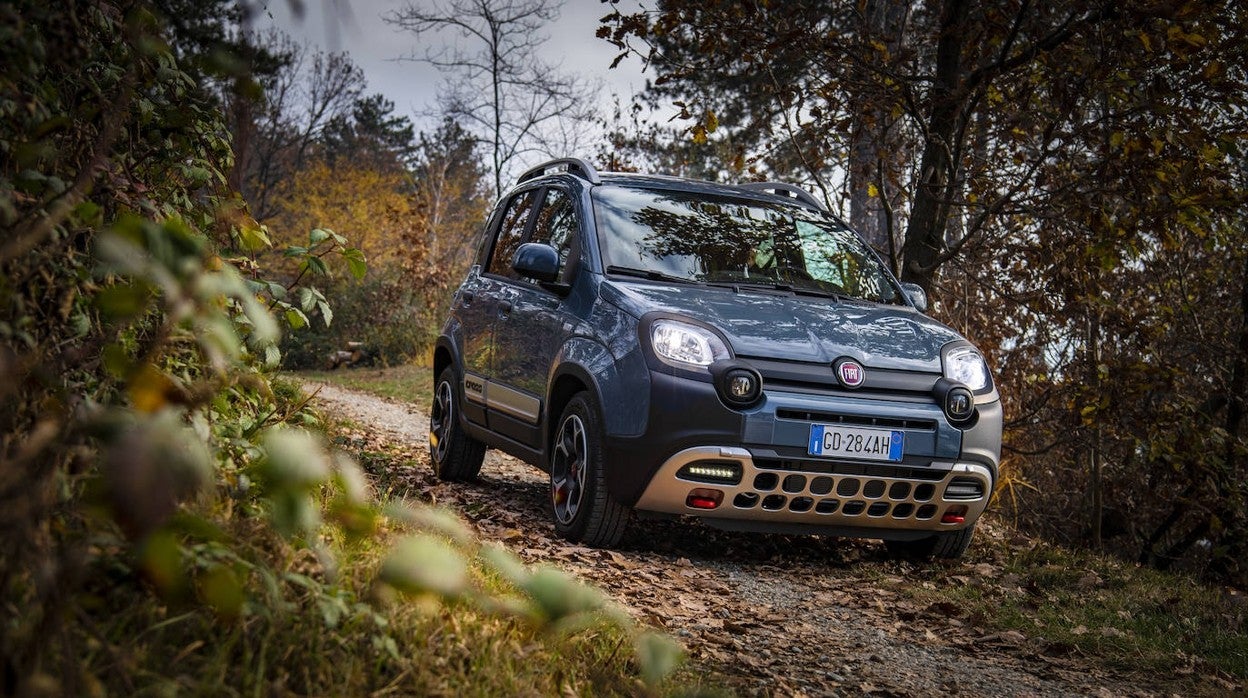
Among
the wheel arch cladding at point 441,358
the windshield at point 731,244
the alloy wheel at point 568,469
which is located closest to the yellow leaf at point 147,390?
the alloy wheel at point 568,469

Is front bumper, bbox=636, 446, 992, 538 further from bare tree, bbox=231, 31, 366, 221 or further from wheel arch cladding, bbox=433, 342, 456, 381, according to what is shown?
bare tree, bbox=231, 31, 366, 221

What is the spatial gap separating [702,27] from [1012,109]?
103 inches

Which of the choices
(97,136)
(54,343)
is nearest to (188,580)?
(54,343)

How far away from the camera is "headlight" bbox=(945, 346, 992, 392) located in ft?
18.5

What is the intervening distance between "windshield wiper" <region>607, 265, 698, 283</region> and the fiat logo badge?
3.30 ft

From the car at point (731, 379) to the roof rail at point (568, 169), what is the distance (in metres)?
0.03

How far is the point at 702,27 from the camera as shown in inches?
330

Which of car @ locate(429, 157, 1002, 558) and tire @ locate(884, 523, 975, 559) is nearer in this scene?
car @ locate(429, 157, 1002, 558)

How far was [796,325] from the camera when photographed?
5512 millimetres

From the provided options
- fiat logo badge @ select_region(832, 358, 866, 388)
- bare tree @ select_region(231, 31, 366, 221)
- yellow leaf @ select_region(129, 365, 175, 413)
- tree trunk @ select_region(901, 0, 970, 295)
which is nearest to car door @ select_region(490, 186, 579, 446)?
fiat logo badge @ select_region(832, 358, 866, 388)

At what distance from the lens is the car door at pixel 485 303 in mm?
7125

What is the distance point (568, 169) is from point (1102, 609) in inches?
158

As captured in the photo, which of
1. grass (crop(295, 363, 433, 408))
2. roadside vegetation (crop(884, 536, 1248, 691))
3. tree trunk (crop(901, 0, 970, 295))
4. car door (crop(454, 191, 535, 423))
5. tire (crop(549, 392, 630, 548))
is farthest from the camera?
grass (crop(295, 363, 433, 408))

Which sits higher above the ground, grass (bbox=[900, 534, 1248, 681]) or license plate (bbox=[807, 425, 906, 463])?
license plate (bbox=[807, 425, 906, 463])
